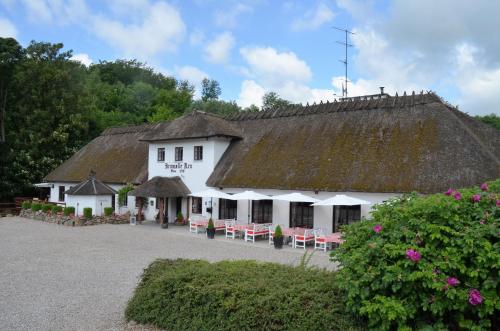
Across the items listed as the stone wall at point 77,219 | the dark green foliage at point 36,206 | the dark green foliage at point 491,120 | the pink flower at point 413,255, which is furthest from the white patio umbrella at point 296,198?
the dark green foliage at point 491,120

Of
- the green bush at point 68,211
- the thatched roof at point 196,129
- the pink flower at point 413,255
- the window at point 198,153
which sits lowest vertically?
the green bush at point 68,211

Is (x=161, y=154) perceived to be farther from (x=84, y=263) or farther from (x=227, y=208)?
(x=84, y=263)

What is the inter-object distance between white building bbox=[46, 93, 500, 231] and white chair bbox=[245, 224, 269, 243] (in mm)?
972

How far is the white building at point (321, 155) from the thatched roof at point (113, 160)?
0.34m

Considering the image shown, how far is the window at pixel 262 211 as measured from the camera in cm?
2175

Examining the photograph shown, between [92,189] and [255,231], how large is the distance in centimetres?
1326

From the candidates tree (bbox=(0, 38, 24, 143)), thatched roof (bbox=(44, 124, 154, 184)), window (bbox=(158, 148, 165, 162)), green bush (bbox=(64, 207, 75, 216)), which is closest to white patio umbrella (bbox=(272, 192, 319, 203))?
window (bbox=(158, 148, 165, 162))

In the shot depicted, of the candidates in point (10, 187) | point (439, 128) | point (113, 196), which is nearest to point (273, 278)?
point (439, 128)

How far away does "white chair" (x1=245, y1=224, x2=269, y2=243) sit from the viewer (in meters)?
19.8

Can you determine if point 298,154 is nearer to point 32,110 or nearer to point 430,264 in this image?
point 430,264

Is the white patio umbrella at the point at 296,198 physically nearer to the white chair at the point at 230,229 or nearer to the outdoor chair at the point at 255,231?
the outdoor chair at the point at 255,231

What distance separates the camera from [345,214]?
18984 mm

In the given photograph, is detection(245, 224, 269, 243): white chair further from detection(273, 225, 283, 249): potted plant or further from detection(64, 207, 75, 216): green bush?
detection(64, 207, 75, 216): green bush

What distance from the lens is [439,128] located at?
18828mm
